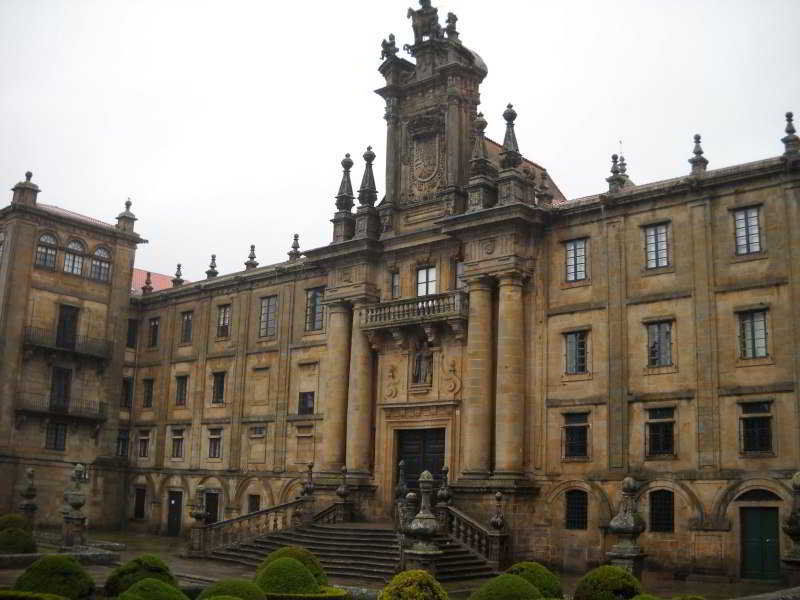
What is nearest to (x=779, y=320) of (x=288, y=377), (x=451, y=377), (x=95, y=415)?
(x=451, y=377)

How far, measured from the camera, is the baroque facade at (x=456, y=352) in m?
30.1

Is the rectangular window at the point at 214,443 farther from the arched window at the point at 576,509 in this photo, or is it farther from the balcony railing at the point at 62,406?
the arched window at the point at 576,509

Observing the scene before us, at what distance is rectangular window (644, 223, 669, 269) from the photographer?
3241 centimetres

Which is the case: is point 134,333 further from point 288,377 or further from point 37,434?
point 288,377

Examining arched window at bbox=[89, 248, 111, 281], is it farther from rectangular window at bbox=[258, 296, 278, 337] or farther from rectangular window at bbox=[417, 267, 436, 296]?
rectangular window at bbox=[417, 267, 436, 296]

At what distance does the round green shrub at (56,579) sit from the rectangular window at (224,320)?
3075cm

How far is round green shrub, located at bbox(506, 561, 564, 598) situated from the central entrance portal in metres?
17.3

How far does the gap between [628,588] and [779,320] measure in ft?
48.2

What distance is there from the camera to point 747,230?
30.7m

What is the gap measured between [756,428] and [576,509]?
6.72 m

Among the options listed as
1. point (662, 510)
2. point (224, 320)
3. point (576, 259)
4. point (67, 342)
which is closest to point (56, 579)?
point (662, 510)

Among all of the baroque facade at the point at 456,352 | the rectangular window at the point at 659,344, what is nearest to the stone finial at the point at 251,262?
the baroque facade at the point at 456,352

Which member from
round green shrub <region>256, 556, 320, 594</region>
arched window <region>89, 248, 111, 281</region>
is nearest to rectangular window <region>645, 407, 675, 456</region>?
round green shrub <region>256, 556, 320, 594</region>

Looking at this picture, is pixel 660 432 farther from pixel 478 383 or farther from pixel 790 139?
pixel 790 139
